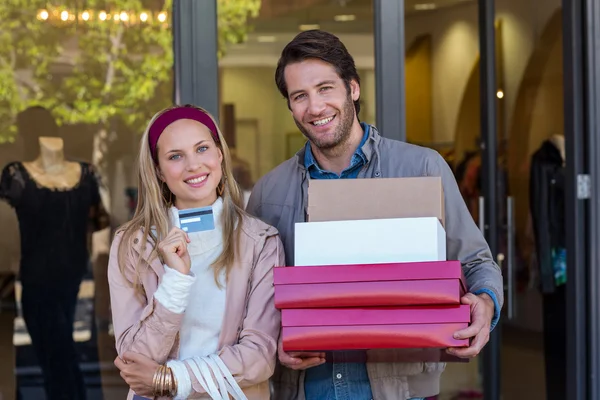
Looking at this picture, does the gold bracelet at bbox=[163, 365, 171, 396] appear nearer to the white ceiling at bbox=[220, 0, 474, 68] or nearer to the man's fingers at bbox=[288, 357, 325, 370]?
the man's fingers at bbox=[288, 357, 325, 370]

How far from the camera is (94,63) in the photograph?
533cm

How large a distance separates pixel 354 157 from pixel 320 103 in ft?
0.55

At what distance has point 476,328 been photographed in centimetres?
188

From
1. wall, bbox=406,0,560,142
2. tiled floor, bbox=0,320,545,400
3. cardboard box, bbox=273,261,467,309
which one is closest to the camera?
cardboard box, bbox=273,261,467,309

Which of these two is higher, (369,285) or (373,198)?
(373,198)

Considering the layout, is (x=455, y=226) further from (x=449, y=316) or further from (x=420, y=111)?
(x=420, y=111)

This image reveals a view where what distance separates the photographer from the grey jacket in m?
2.15

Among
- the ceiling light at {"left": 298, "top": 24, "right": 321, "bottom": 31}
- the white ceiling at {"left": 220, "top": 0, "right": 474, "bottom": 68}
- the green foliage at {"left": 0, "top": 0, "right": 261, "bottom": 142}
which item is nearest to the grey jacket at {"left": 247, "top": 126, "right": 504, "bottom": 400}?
the green foliage at {"left": 0, "top": 0, "right": 261, "bottom": 142}

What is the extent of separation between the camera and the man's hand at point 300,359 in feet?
6.48

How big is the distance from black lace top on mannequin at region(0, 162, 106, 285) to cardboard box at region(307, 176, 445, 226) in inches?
120

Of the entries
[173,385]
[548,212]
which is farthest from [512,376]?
[173,385]

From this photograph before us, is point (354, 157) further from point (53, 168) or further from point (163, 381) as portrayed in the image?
point (53, 168)

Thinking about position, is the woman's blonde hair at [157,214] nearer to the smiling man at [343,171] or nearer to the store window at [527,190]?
the smiling man at [343,171]

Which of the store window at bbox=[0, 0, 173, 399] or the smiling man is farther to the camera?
the store window at bbox=[0, 0, 173, 399]
